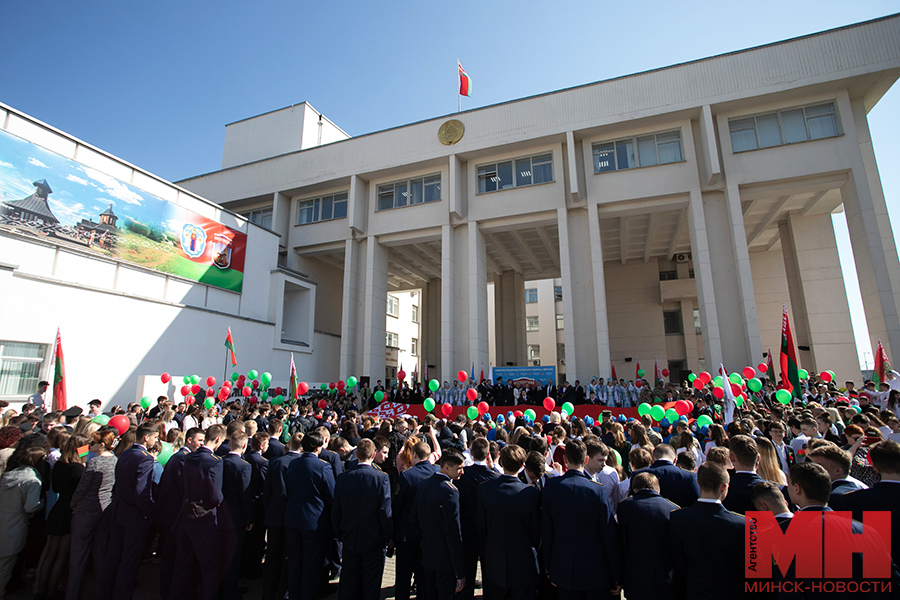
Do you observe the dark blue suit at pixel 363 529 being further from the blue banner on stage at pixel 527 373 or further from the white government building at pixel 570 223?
the blue banner on stage at pixel 527 373

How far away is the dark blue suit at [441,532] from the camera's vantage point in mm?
3926

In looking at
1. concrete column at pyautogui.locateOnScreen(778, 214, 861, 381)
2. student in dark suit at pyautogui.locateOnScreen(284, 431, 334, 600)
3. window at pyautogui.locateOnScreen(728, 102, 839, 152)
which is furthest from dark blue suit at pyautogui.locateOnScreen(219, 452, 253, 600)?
concrete column at pyautogui.locateOnScreen(778, 214, 861, 381)

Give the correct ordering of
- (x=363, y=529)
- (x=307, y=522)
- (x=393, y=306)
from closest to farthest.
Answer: (x=363, y=529) < (x=307, y=522) < (x=393, y=306)

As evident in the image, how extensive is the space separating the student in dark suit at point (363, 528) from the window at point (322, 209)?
22820mm

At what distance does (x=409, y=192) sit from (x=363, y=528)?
21.8 m

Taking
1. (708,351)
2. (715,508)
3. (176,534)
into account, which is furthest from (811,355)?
(176,534)

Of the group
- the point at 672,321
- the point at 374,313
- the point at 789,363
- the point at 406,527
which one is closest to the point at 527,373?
the point at 374,313

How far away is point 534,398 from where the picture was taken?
18609 mm

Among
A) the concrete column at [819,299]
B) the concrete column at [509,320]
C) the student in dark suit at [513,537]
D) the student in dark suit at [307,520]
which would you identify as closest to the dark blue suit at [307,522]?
the student in dark suit at [307,520]

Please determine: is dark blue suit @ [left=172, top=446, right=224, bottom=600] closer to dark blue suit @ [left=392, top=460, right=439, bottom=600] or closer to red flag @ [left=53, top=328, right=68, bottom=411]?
dark blue suit @ [left=392, top=460, right=439, bottom=600]

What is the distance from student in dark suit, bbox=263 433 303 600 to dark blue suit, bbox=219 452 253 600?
22 centimetres

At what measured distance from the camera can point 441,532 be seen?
4027mm

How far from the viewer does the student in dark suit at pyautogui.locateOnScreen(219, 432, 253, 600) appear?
15.7 ft

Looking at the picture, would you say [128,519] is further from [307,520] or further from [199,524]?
[307,520]
